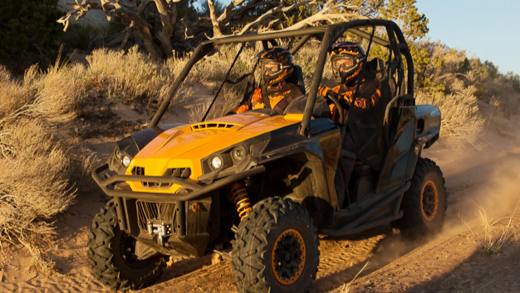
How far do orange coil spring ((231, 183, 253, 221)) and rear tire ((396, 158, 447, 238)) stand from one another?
2.32 metres

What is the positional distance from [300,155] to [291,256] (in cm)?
71

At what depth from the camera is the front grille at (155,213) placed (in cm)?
413

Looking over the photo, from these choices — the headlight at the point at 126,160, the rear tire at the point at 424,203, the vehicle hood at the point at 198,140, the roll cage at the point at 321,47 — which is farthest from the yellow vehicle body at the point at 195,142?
the rear tire at the point at 424,203

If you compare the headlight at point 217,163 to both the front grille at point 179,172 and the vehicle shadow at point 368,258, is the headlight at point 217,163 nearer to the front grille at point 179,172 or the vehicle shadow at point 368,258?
the front grille at point 179,172

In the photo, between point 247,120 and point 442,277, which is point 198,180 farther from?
point 442,277

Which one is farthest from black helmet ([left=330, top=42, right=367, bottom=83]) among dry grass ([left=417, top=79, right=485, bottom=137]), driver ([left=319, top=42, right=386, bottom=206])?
dry grass ([left=417, top=79, right=485, bottom=137])

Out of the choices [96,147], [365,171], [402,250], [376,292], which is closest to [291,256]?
[376,292]

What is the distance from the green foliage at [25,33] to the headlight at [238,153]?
10.8 metres

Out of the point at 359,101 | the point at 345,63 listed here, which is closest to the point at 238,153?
the point at 359,101

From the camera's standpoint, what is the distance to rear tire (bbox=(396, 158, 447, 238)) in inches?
240

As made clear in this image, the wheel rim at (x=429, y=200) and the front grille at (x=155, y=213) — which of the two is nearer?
the front grille at (x=155, y=213)

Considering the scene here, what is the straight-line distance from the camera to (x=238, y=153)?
4074 mm

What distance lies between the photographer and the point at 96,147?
827 cm

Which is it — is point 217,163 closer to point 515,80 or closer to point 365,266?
point 365,266
